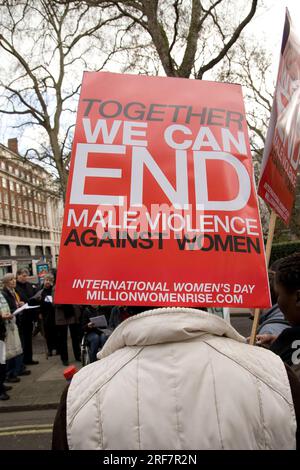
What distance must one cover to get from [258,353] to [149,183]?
0.67 metres

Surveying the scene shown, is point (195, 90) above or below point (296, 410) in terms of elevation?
A: above

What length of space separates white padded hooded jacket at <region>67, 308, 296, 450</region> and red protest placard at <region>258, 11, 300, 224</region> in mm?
1007

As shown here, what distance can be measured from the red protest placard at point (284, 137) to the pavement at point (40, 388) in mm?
4632

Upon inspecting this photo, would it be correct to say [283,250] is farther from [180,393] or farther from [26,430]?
[180,393]

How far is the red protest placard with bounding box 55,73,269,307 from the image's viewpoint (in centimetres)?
138

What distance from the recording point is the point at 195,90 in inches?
64.7

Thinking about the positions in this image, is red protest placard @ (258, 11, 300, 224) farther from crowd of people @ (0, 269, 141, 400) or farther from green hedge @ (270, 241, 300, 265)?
green hedge @ (270, 241, 300, 265)

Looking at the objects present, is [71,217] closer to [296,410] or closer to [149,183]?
[149,183]

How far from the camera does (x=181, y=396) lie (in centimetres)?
112

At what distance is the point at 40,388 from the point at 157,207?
5.61 meters

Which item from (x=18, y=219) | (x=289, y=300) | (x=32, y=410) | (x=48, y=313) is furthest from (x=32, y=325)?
(x=18, y=219)

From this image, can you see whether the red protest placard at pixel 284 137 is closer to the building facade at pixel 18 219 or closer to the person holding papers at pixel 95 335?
the person holding papers at pixel 95 335

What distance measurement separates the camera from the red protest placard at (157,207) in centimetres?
138
